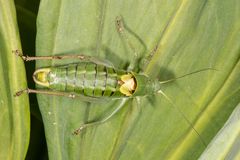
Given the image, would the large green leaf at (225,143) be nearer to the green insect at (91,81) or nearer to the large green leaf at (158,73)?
the large green leaf at (158,73)

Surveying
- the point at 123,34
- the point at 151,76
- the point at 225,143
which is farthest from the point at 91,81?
the point at 225,143

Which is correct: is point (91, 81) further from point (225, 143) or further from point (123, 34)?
point (225, 143)

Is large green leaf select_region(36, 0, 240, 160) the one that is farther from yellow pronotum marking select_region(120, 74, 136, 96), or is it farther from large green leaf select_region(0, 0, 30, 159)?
large green leaf select_region(0, 0, 30, 159)

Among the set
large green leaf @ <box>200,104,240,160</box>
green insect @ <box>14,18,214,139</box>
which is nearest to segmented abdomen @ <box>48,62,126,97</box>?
green insect @ <box>14,18,214,139</box>

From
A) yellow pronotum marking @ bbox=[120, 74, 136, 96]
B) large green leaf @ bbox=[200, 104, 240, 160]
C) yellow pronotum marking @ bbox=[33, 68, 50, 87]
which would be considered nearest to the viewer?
large green leaf @ bbox=[200, 104, 240, 160]

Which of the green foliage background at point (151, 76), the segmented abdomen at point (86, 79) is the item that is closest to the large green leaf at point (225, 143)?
the green foliage background at point (151, 76)

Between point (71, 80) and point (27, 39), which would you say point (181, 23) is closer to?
point (71, 80)

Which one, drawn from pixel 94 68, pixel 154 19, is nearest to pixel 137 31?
pixel 154 19
